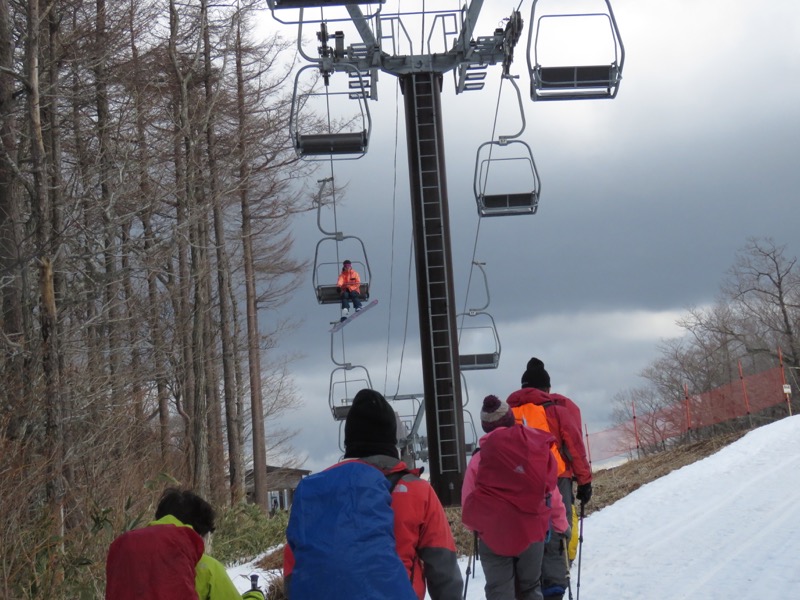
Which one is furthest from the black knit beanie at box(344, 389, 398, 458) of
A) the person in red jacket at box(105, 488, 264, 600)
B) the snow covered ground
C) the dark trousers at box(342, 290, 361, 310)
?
the dark trousers at box(342, 290, 361, 310)

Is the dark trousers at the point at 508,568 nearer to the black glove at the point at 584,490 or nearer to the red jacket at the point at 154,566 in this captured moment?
the black glove at the point at 584,490

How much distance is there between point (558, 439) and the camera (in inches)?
306

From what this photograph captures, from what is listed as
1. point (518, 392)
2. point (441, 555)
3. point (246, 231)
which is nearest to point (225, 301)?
point (246, 231)

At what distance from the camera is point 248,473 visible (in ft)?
112

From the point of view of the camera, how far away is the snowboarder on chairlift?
1742cm

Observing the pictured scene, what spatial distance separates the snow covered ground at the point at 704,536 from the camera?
9445 mm

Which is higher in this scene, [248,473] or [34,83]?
[34,83]

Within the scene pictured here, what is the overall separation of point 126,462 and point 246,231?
17582 millimetres

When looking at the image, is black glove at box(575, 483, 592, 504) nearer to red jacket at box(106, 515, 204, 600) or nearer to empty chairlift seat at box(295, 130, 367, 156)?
red jacket at box(106, 515, 204, 600)

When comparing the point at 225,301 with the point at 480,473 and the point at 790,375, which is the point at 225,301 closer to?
the point at 480,473

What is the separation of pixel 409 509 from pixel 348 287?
543 inches

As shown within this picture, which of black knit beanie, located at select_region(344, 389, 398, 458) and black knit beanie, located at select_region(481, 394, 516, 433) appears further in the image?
black knit beanie, located at select_region(481, 394, 516, 433)

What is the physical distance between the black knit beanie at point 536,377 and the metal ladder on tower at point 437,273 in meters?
6.22

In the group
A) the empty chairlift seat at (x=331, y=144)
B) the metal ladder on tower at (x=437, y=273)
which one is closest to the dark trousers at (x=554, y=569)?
the empty chairlift seat at (x=331, y=144)
